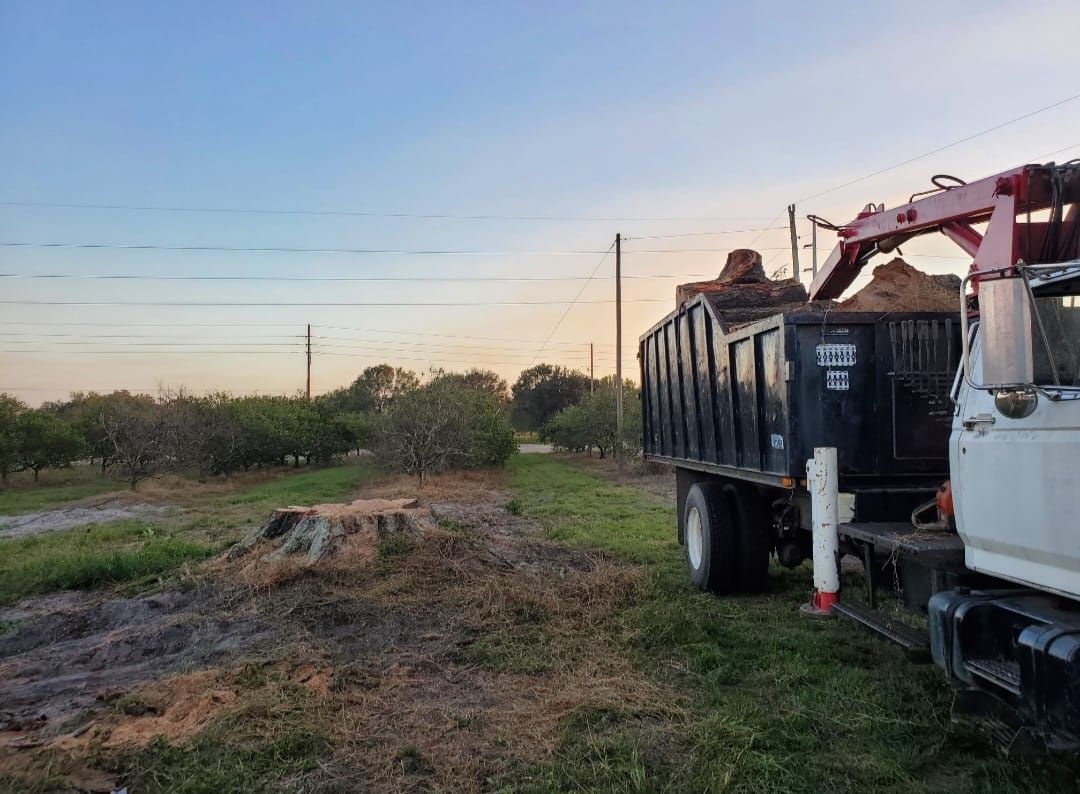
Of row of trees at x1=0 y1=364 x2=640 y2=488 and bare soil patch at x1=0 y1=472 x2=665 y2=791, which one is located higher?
row of trees at x1=0 y1=364 x2=640 y2=488

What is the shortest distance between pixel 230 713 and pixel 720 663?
3.17 metres

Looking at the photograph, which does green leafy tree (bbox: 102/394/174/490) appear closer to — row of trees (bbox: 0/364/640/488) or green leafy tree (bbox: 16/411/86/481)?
row of trees (bbox: 0/364/640/488)

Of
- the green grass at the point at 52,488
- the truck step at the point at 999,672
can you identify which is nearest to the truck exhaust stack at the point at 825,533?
the truck step at the point at 999,672

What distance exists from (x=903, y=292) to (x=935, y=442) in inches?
52.3

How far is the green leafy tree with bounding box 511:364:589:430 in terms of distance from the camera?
58031 mm

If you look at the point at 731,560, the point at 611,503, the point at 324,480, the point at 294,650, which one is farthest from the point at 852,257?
the point at 324,480

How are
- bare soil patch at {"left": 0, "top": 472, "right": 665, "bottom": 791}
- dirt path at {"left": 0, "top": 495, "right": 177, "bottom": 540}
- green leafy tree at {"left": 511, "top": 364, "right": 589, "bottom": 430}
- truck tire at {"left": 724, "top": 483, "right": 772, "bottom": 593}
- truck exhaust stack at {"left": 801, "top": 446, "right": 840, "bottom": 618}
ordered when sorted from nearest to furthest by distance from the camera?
bare soil patch at {"left": 0, "top": 472, "right": 665, "bottom": 791}
truck exhaust stack at {"left": 801, "top": 446, "right": 840, "bottom": 618}
truck tire at {"left": 724, "top": 483, "right": 772, "bottom": 593}
dirt path at {"left": 0, "top": 495, "right": 177, "bottom": 540}
green leafy tree at {"left": 511, "top": 364, "right": 589, "bottom": 430}

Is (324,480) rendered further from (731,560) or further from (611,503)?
(731,560)

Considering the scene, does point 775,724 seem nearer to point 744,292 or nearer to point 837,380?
point 837,380

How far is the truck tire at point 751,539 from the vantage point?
6.95 meters

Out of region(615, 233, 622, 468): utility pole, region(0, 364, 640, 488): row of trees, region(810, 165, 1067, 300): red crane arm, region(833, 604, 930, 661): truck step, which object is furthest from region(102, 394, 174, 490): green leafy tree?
region(833, 604, 930, 661): truck step

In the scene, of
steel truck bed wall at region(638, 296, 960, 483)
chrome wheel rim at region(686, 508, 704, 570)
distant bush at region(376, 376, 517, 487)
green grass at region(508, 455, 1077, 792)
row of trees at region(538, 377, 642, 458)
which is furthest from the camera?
row of trees at region(538, 377, 642, 458)

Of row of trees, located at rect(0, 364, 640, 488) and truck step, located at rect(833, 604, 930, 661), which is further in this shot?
row of trees, located at rect(0, 364, 640, 488)

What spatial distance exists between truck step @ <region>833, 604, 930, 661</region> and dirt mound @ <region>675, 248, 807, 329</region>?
2.76 meters
